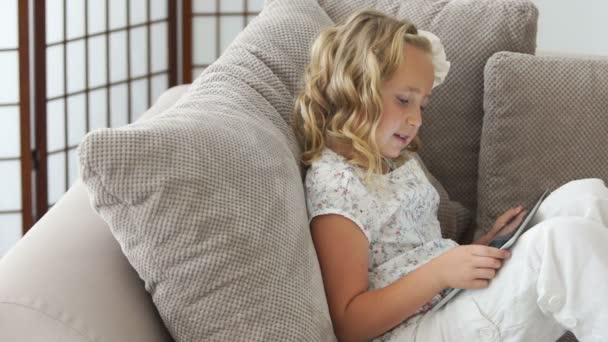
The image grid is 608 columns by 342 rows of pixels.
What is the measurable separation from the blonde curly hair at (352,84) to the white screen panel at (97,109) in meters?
1.68

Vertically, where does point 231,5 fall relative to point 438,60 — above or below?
below

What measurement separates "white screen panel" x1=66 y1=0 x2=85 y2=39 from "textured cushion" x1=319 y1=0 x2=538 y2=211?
1381mm

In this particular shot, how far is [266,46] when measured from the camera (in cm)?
190

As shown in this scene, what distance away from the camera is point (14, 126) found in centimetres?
302

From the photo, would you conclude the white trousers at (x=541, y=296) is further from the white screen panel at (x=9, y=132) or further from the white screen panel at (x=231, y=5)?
the white screen panel at (x=231, y=5)

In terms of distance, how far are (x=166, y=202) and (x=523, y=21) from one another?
102 centimetres

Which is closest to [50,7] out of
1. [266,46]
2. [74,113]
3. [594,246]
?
[74,113]

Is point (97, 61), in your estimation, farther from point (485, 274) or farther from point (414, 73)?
point (485, 274)

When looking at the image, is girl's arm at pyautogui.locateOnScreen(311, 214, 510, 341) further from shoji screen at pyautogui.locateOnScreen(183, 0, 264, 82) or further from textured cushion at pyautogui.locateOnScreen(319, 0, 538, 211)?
shoji screen at pyautogui.locateOnScreen(183, 0, 264, 82)

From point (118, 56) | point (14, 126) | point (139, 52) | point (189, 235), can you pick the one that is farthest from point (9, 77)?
point (189, 235)

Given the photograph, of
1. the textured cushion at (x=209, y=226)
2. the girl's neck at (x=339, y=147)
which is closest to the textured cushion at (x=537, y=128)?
the girl's neck at (x=339, y=147)

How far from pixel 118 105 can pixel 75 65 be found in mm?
288

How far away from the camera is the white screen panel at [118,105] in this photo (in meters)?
3.45

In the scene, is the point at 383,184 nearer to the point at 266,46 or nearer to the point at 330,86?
the point at 330,86
